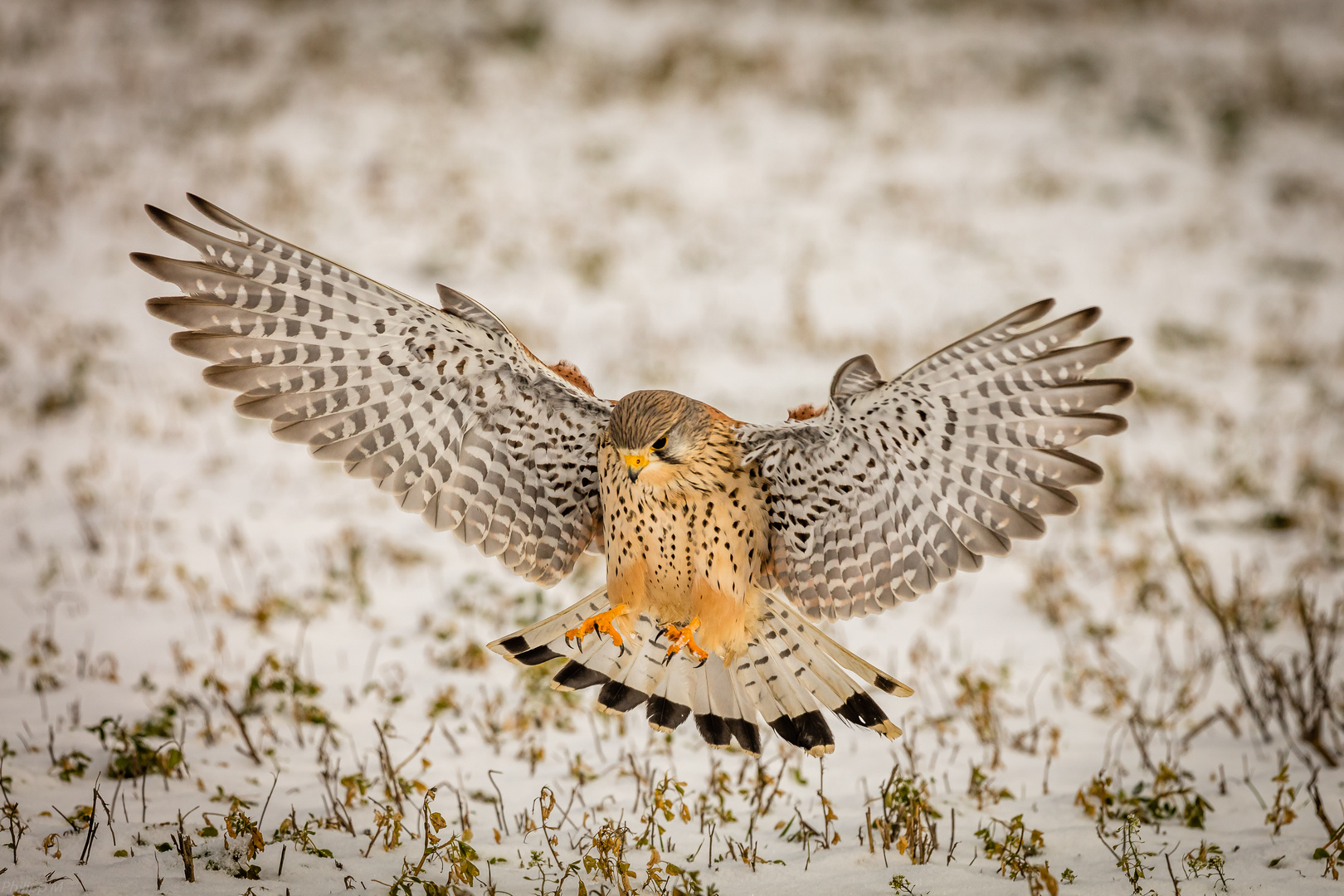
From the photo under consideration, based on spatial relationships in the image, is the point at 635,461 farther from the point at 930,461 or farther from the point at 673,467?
the point at 930,461

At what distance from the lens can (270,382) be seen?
129 inches

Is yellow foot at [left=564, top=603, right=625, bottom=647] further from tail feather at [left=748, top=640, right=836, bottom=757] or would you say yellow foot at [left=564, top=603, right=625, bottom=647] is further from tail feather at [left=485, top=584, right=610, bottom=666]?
tail feather at [left=748, top=640, right=836, bottom=757]

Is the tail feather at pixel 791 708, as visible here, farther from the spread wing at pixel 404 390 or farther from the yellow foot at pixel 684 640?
the spread wing at pixel 404 390

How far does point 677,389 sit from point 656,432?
6.38m

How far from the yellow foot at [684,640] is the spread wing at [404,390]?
2.03ft

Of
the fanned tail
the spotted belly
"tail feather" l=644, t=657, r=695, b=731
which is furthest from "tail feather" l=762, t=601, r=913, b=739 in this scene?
"tail feather" l=644, t=657, r=695, b=731

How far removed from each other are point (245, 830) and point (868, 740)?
261 cm

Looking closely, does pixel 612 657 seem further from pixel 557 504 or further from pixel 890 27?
pixel 890 27

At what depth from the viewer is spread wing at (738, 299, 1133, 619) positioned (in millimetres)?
2955

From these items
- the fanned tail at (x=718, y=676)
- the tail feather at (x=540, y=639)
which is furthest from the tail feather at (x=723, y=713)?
the tail feather at (x=540, y=639)

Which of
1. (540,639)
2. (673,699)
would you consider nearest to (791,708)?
(673,699)

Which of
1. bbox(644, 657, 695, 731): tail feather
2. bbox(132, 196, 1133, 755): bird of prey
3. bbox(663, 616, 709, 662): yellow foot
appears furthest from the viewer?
bbox(644, 657, 695, 731): tail feather

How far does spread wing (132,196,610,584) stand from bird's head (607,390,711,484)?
342mm

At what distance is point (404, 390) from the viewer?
340 cm
